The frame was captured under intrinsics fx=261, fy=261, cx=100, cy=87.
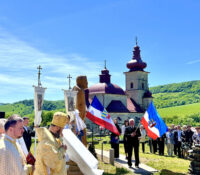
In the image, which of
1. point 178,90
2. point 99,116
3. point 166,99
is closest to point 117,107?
point 99,116

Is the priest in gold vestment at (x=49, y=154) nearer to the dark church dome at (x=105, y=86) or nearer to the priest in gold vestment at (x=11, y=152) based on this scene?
the priest in gold vestment at (x=11, y=152)

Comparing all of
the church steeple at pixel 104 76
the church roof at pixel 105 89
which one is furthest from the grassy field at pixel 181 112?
the church steeple at pixel 104 76

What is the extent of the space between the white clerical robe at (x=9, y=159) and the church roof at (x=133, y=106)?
1982 inches

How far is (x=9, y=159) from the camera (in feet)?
10.3

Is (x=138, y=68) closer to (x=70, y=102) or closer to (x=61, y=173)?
(x=70, y=102)

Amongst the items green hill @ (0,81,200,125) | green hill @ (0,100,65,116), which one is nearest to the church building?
green hill @ (0,81,200,125)

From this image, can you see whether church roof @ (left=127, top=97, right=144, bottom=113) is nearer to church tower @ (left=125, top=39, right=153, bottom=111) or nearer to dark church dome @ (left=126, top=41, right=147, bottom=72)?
church tower @ (left=125, top=39, right=153, bottom=111)

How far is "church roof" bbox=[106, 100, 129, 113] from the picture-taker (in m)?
48.4

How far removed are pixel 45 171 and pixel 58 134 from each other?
24.5 inches

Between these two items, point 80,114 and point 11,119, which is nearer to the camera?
point 11,119

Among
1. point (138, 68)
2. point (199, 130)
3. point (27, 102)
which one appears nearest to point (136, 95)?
point (138, 68)

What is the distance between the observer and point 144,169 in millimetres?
9953

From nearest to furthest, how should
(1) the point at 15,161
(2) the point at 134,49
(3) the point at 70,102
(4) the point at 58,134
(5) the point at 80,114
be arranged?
(1) the point at 15,161
(4) the point at 58,134
(3) the point at 70,102
(5) the point at 80,114
(2) the point at 134,49

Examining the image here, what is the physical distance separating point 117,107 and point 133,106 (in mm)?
6838
